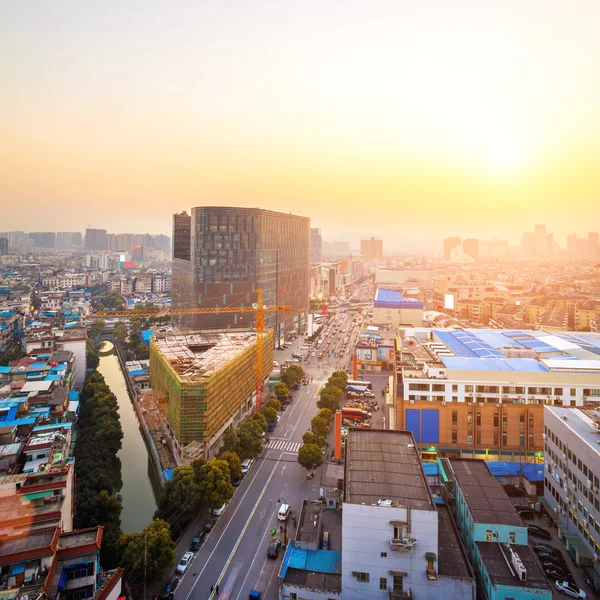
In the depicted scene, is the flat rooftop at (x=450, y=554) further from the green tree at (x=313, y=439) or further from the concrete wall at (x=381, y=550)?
the green tree at (x=313, y=439)

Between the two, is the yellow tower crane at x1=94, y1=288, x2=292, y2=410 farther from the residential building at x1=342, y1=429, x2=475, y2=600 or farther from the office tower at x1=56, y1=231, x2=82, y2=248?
the office tower at x1=56, y1=231, x2=82, y2=248

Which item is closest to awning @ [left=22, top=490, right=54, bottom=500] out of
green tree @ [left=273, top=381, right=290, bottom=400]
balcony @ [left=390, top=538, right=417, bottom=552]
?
balcony @ [left=390, top=538, right=417, bottom=552]

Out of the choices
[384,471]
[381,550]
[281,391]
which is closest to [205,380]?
[281,391]

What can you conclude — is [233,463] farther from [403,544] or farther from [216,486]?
[403,544]

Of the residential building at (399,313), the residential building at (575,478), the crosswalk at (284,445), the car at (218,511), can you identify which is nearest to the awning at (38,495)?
the car at (218,511)

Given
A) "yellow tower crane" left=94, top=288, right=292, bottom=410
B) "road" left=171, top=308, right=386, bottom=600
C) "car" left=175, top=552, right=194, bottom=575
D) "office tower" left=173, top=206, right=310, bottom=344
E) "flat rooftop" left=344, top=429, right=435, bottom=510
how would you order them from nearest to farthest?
"flat rooftop" left=344, top=429, right=435, bottom=510 < "road" left=171, top=308, right=386, bottom=600 < "car" left=175, top=552, right=194, bottom=575 < "yellow tower crane" left=94, top=288, right=292, bottom=410 < "office tower" left=173, top=206, right=310, bottom=344
